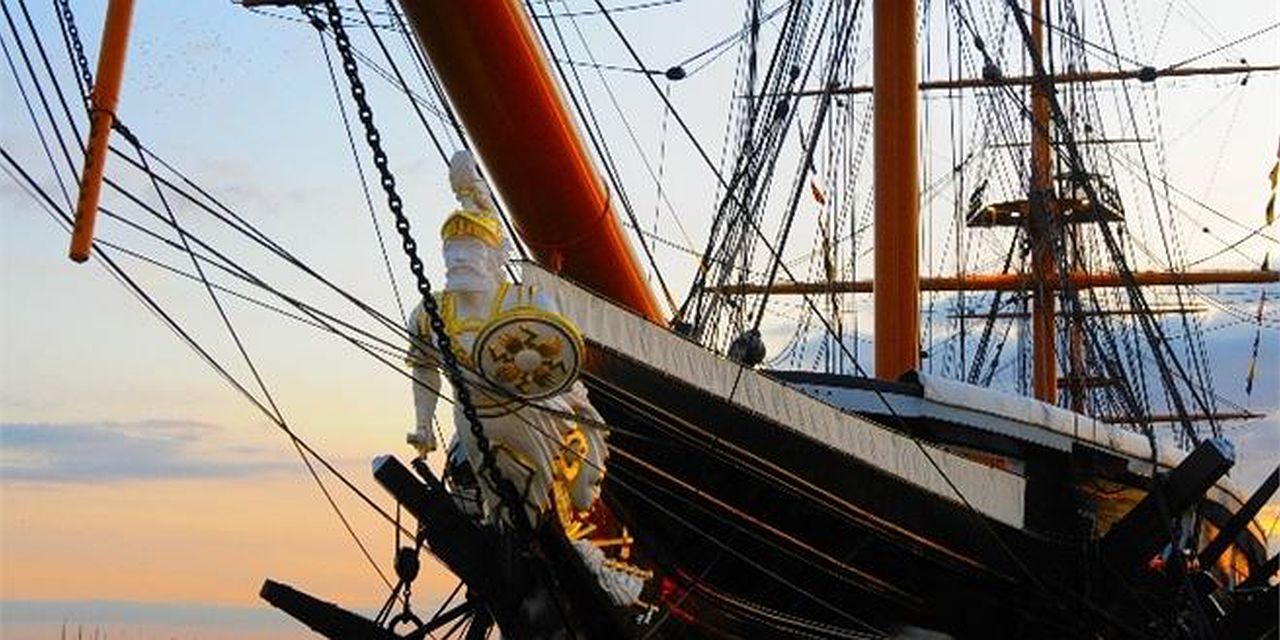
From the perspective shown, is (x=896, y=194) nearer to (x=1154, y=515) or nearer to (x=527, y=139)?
(x=1154, y=515)

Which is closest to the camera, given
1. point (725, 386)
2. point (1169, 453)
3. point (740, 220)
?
point (725, 386)

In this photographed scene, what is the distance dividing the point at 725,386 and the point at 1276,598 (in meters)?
3.51

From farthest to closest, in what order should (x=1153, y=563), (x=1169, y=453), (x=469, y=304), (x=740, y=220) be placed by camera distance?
(x=740, y=220) → (x=1169, y=453) → (x=1153, y=563) → (x=469, y=304)

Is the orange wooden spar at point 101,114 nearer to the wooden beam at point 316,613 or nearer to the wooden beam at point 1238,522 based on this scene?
the wooden beam at point 316,613

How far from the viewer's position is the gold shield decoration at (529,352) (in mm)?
7629

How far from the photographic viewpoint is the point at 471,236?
8055mm

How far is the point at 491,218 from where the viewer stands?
26.7 ft

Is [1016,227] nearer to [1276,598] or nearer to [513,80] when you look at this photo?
[1276,598]

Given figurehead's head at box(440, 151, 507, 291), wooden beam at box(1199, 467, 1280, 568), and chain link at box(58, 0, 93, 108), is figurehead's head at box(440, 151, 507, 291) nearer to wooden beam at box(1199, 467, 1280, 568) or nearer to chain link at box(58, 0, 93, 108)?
chain link at box(58, 0, 93, 108)

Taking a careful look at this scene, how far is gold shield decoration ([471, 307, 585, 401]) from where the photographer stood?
7629 millimetres

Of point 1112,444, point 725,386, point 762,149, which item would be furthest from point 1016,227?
point 725,386

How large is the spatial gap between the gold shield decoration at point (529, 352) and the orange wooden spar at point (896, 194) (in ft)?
19.5

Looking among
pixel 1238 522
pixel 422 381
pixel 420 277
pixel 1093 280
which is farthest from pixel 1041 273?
pixel 420 277

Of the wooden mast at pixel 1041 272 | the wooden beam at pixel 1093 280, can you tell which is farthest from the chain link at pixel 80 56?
the wooden beam at pixel 1093 280
